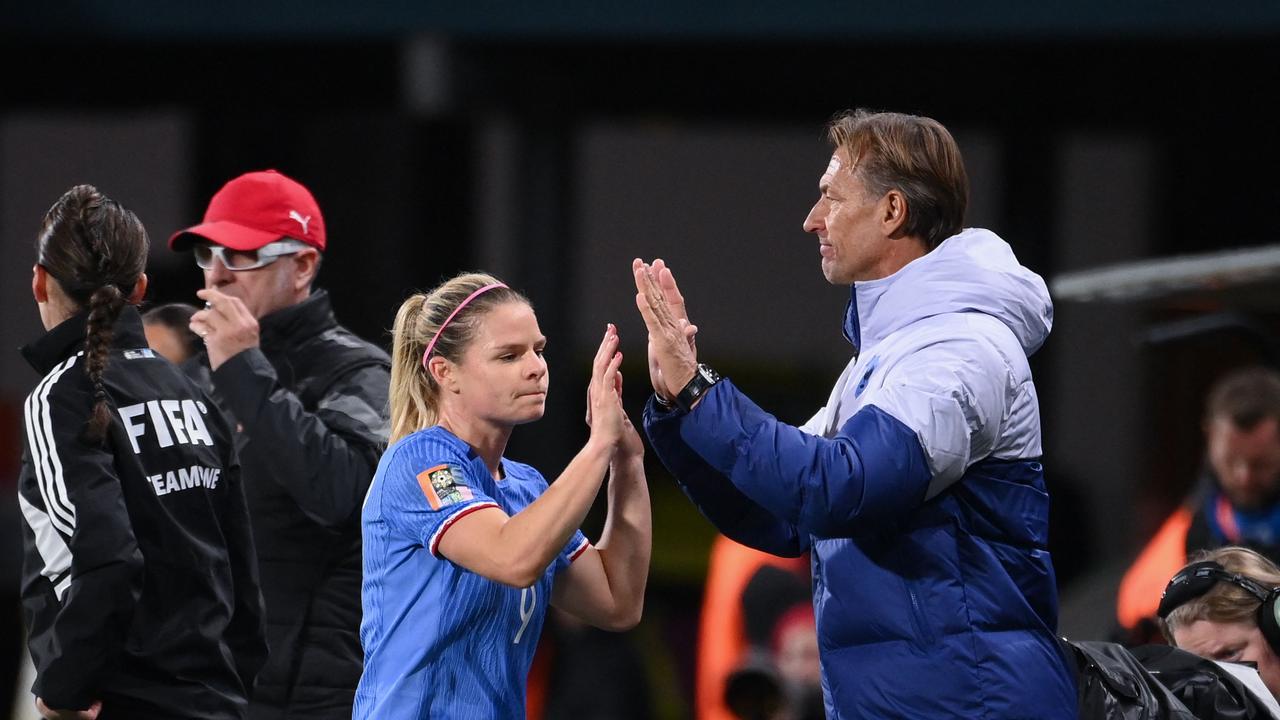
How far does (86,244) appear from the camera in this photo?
3.27 meters

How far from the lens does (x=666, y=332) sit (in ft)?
9.28

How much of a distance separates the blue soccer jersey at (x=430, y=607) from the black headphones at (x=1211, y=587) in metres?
1.44

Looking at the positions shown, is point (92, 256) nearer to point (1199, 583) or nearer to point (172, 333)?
point (172, 333)

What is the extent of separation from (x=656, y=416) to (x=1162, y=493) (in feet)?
24.7

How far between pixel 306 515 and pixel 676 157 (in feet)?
22.8

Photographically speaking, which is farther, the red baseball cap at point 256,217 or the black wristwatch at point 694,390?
the red baseball cap at point 256,217

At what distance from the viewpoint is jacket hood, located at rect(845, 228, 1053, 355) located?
290 centimetres

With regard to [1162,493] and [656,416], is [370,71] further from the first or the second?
[656,416]

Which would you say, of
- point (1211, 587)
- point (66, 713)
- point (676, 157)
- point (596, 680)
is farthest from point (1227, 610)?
point (676, 157)

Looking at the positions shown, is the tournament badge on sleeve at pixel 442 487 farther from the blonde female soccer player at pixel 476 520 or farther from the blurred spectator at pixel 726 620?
the blurred spectator at pixel 726 620

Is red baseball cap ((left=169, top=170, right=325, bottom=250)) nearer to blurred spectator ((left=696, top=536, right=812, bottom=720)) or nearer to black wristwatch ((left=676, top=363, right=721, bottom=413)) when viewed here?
black wristwatch ((left=676, top=363, right=721, bottom=413))

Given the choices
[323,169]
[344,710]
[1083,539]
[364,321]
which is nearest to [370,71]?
[323,169]

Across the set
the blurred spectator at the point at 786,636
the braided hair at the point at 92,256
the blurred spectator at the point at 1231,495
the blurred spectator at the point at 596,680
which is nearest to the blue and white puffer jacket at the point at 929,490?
the braided hair at the point at 92,256

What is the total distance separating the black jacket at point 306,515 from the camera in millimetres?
3588
